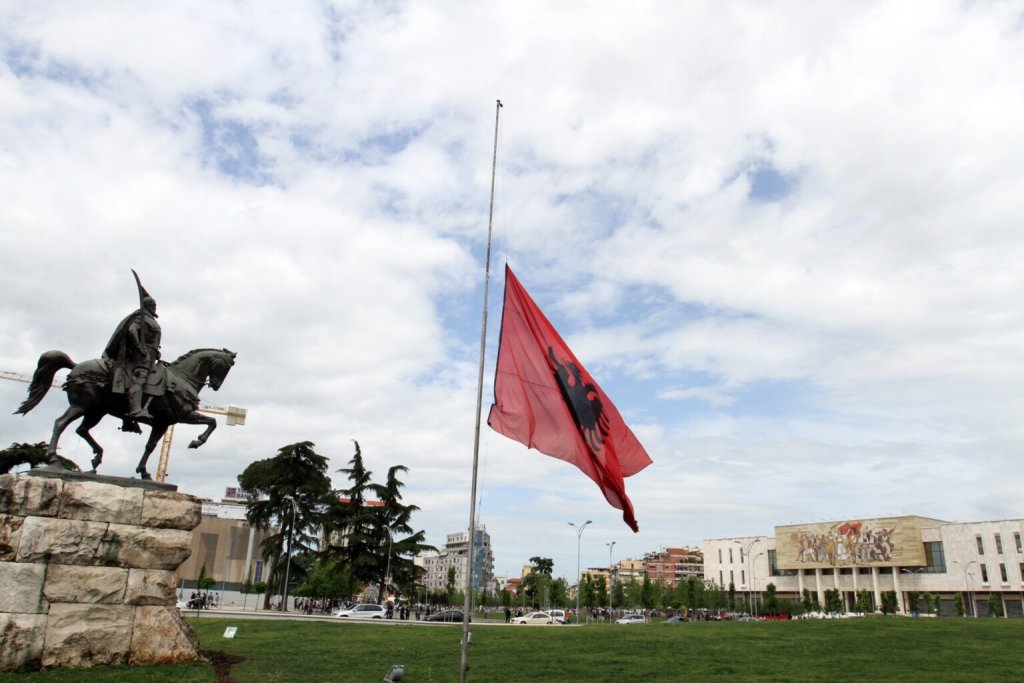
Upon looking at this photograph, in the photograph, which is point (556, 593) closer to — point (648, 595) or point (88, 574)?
point (648, 595)

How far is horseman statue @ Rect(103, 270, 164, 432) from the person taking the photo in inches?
593

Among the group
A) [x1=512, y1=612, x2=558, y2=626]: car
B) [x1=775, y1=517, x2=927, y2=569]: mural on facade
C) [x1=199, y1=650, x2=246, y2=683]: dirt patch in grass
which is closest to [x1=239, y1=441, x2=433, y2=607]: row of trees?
[x1=512, y1=612, x2=558, y2=626]: car

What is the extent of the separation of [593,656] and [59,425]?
14262 mm

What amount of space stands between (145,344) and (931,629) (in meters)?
33.5

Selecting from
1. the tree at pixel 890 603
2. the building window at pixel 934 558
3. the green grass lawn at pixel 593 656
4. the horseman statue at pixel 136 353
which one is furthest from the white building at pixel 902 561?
the horseman statue at pixel 136 353

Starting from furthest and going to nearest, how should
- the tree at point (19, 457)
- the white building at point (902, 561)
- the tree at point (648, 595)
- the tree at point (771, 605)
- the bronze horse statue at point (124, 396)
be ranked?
the tree at point (648, 595) < the tree at point (771, 605) < the white building at point (902, 561) < the tree at point (19, 457) < the bronze horse statue at point (124, 396)

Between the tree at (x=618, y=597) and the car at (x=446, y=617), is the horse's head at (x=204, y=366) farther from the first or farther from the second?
the tree at (x=618, y=597)

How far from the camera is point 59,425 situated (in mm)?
14586

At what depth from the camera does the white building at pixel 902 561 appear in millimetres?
85875

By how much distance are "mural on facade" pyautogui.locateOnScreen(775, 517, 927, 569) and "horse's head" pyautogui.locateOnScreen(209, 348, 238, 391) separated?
95.7m

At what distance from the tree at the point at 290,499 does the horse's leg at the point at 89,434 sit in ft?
122

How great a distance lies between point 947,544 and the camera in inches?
3561

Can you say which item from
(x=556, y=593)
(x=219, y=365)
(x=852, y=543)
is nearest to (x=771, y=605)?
(x=852, y=543)

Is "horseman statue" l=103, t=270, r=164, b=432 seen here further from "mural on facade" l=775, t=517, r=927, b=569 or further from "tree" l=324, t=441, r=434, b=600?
"mural on facade" l=775, t=517, r=927, b=569
